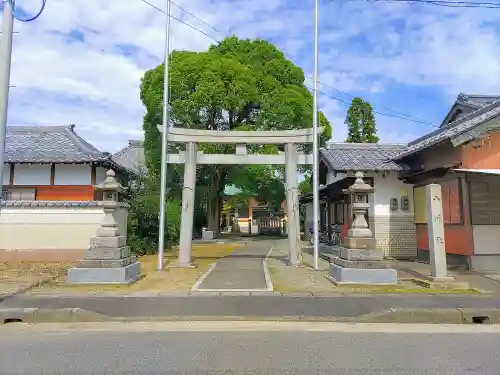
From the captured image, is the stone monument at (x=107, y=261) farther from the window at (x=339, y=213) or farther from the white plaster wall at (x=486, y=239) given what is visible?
the window at (x=339, y=213)

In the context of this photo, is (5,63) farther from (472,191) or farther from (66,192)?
(472,191)

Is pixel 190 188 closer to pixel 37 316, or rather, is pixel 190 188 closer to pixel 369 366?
pixel 37 316

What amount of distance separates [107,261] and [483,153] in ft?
39.6

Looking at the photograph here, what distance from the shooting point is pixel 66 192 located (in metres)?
20.4

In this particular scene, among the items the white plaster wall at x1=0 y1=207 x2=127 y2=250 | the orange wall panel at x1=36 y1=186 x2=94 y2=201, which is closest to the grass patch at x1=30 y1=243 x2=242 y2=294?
the white plaster wall at x1=0 y1=207 x2=127 y2=250

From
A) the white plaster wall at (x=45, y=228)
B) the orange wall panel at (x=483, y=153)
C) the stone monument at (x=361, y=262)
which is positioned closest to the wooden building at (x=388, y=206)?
the orange wall panel at (x=483, y=153)

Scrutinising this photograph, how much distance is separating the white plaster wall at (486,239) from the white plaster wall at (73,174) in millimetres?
16711

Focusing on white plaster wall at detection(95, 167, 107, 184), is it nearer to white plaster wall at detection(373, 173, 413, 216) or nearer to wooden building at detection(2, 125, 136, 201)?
wooden building at detection(2, 125, 136, 201)

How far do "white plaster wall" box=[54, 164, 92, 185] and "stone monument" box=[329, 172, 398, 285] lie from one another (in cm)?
1384

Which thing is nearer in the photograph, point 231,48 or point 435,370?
point 435,370

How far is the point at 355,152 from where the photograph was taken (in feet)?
69.1

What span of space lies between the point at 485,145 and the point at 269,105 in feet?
50.4

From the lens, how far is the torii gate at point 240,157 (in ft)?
48.6

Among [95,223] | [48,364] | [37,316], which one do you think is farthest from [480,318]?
[95,223]
